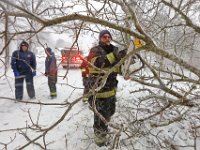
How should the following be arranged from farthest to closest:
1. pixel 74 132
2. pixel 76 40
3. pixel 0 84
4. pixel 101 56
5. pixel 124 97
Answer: pixel 0 84 → pixel 124 97 → pixel 74 132 → pixel 101 56 → pixel 76 40

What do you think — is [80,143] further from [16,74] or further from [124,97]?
[16,74]

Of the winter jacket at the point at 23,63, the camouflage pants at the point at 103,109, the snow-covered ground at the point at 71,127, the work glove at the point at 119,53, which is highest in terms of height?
the work glove at the point at 119,53

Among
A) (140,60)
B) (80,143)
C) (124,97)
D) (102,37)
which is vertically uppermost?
(102,37)

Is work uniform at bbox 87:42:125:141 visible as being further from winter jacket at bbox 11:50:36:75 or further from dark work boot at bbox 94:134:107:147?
winter jacket at bbox 11:50:36:75

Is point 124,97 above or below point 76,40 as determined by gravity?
below

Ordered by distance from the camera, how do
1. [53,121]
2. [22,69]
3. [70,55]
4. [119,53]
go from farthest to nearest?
[22,69]
[53,121]
[119,53]
[70,55]

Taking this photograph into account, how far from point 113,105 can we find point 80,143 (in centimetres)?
126

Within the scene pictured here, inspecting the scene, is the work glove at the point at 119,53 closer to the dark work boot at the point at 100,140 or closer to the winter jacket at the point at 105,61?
the winter jacket at the point at 105,61

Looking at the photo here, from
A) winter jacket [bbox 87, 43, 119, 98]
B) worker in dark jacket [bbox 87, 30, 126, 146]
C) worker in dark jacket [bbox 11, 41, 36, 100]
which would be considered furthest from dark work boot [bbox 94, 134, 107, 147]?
worker in dark jacket [bbox 11, 41, 36, 100]

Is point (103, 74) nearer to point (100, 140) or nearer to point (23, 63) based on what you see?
point (100, 140)

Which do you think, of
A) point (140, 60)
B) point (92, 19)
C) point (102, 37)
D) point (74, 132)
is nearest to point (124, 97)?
point (74, 132)

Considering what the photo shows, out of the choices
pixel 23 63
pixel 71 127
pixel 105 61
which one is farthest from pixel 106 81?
pixel 23 63

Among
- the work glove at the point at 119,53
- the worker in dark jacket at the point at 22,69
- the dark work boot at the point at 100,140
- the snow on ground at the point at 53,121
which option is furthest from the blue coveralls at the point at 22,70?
the work glove at the point at 119,53

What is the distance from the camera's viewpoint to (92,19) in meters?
2.25
